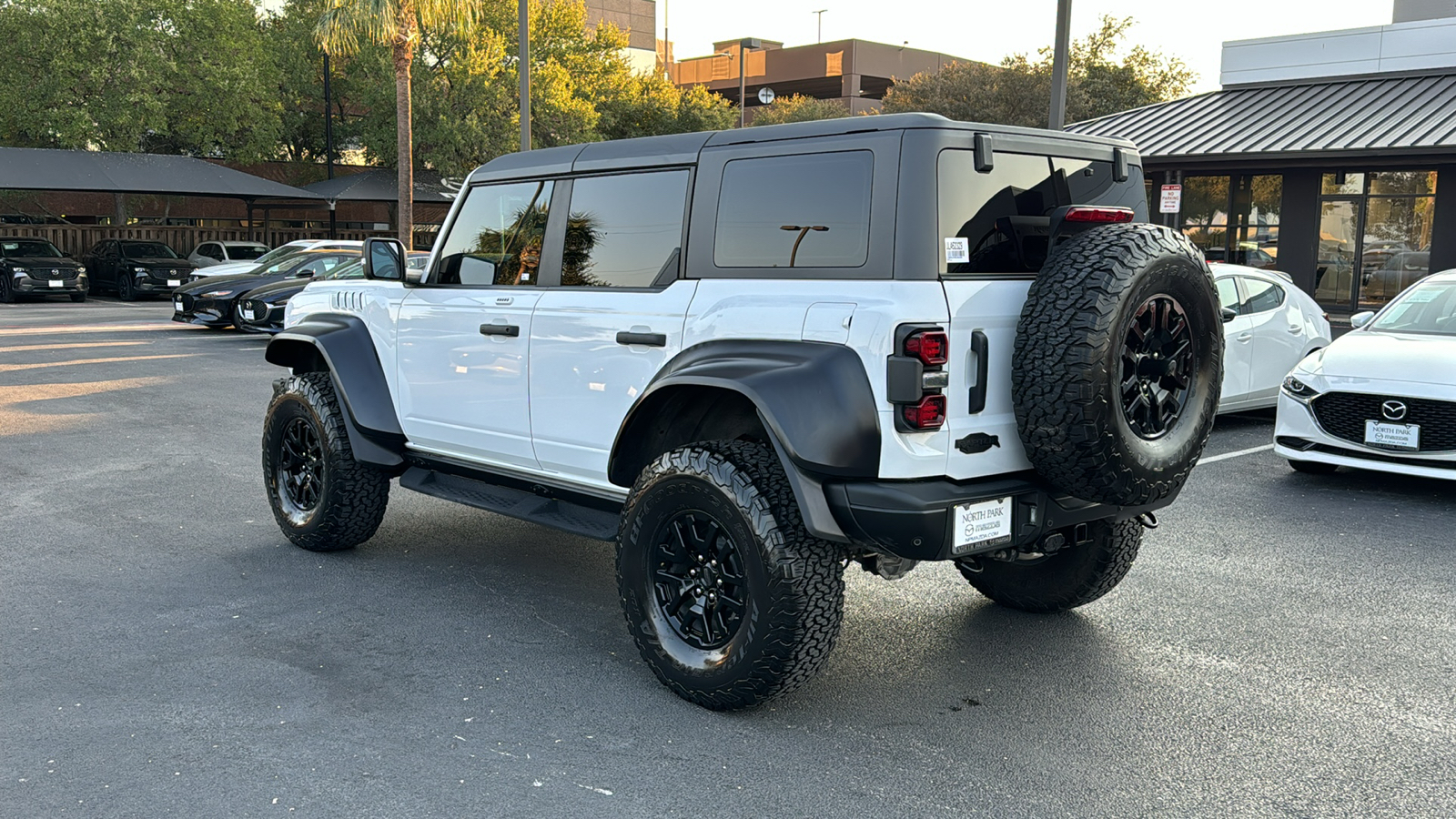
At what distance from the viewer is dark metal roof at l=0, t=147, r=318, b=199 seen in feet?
98.1

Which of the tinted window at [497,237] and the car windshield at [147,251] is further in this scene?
the car windshield at [147,251]

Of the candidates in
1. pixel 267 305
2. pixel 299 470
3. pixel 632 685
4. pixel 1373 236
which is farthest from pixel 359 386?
pixel 1373 236

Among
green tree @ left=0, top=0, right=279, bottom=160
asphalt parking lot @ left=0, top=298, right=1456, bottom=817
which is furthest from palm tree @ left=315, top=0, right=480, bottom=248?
asphalt parking lot @ left=0, top=298, right=1456, bottom=817

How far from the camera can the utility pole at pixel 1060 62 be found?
13164mm

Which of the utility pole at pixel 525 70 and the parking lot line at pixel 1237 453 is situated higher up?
the utility pole at pixel 525 70

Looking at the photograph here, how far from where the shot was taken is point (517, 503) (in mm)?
5375

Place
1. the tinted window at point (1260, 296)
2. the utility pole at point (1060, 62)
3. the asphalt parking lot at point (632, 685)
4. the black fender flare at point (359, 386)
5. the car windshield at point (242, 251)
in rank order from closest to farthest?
the asphalt parking lot at point (632, 685) < the black fender flare at point (359, 386) < the tinted window at point (1260, 296) < the utility pole at point (1060, 62) < the car windshield at point (242, 251)

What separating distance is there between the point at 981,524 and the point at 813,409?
70 centimetres

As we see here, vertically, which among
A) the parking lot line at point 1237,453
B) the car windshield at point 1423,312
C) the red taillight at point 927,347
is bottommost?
the parking lot line at point 1237,453

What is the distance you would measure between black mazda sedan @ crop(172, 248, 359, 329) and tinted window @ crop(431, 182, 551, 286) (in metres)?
14.6

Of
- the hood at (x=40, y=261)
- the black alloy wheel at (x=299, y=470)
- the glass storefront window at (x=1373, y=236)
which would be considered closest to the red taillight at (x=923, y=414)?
the black alloy wheel at (x=299, y=470)

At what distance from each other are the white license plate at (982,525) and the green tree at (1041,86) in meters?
28.0

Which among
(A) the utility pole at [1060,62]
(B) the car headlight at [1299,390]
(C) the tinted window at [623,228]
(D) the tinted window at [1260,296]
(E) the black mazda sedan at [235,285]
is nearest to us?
(C) the tinted window at [623,228]

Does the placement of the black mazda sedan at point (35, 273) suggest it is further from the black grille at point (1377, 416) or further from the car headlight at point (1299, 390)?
the black grille at point (1377, 416)
